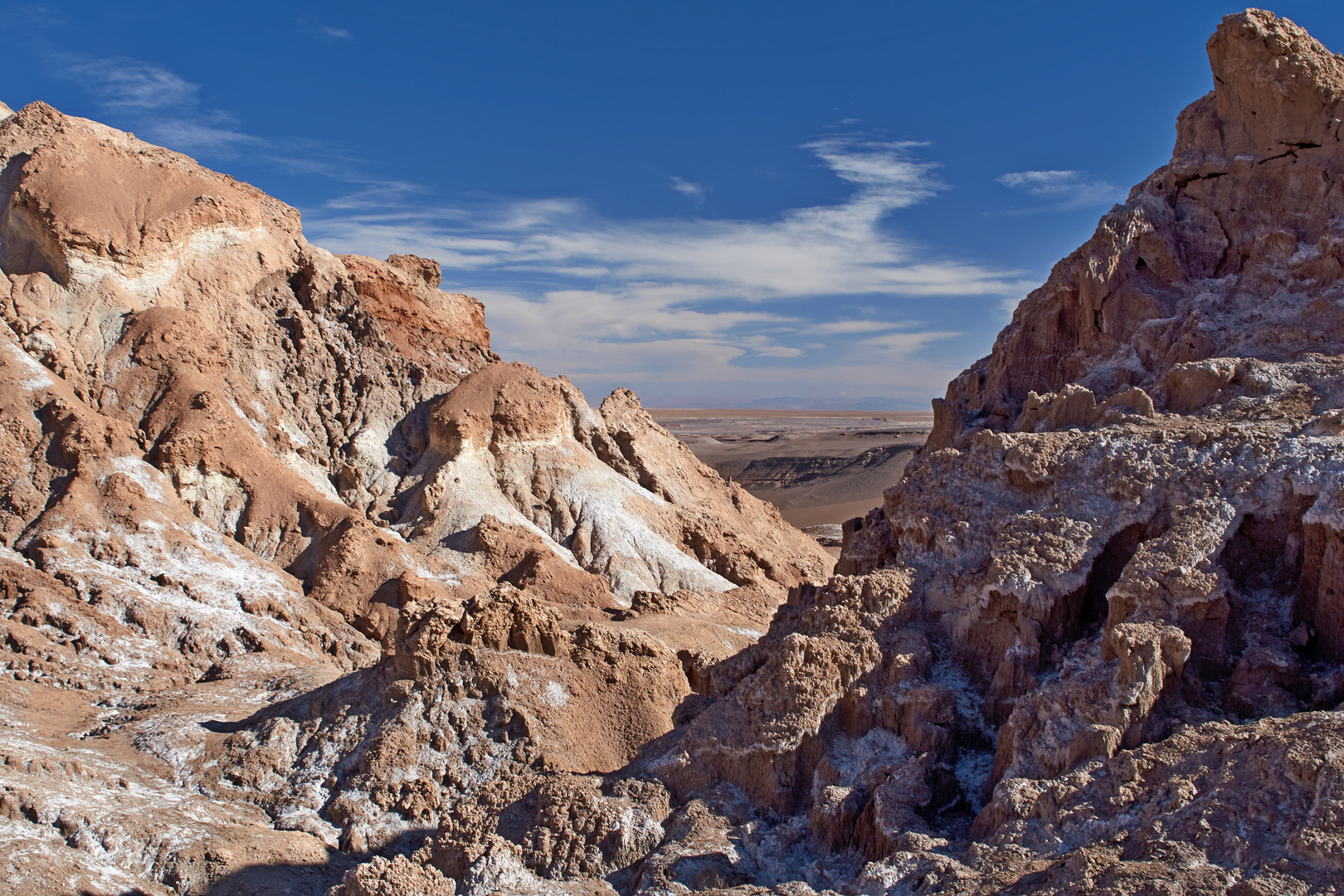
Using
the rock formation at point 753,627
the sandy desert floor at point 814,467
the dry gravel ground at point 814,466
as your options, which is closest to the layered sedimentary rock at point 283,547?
the rock formation at point 753,627

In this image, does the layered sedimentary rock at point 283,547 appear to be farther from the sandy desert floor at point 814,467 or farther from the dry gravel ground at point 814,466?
the dry gravel ground at point 814,466

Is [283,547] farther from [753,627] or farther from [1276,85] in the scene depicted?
[1276,85]

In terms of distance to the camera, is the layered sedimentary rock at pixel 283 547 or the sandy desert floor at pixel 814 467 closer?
the layered sedimentary rock at pixel 283 547

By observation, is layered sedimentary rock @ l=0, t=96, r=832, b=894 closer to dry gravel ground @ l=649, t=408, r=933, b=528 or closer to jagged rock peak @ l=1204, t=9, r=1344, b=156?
jagged rock peak @ l=1204, t=9, r=1344, b=156

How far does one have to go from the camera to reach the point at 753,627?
22375mm

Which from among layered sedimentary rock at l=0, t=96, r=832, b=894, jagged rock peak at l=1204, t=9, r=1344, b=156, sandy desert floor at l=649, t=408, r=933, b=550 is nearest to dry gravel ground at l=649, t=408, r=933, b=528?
sandy desert floor at l=649, t=408, r=933, b=550

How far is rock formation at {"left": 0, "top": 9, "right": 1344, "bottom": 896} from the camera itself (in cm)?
738

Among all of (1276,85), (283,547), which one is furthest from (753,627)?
(1276,85)

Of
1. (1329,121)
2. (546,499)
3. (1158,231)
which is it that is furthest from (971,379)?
(546,499)

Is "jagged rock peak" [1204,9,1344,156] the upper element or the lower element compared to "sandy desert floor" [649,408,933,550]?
upper

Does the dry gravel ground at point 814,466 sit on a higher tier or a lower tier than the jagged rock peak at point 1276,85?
lower

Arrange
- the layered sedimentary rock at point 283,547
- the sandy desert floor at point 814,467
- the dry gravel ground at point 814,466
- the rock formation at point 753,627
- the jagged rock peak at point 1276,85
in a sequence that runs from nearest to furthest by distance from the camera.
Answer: the rock formation at point 753,627 → the layered sedimentary rock at point 283,547 → the jagged rock peak at point 1276,85 → the sandy desert floor at point 814,467 → the dry gravel ground at point 814,466

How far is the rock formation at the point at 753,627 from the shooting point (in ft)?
24.2

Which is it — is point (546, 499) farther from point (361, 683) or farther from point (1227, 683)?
point (1227, 683)
